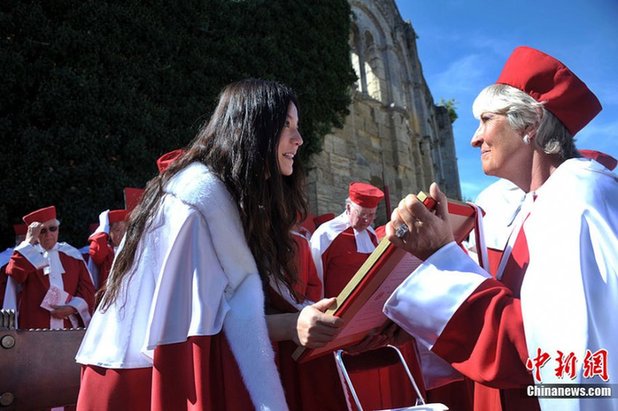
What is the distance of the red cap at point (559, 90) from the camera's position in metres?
1.85

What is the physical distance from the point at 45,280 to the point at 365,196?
4.40 metres

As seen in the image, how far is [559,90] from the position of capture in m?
1.85

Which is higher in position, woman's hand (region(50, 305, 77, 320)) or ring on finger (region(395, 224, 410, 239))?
ring on finger (region(395, 224, 410, 239))

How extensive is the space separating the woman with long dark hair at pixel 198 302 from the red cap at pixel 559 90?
3.53ft

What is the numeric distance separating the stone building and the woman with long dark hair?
1118 cm

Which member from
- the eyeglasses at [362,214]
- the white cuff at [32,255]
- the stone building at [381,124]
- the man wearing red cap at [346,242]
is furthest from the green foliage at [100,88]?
the stone building at [381,124]

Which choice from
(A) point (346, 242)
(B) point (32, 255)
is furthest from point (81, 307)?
(A) point (346, 242)

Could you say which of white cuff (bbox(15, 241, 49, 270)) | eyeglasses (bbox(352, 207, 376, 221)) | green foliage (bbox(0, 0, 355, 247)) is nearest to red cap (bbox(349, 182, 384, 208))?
eyeglasses (bbox(352, 207, 376, 221))

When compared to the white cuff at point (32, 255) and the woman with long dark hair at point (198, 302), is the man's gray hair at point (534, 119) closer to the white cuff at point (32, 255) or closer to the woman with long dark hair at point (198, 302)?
the woman with long dark hair at point (198, 302)

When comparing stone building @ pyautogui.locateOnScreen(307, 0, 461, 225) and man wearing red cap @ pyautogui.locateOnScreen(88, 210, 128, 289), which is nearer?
man wearing red cap @ pyautogui.locateOnScreen(88, 210, 128, 289)

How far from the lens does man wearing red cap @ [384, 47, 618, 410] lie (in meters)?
1.29

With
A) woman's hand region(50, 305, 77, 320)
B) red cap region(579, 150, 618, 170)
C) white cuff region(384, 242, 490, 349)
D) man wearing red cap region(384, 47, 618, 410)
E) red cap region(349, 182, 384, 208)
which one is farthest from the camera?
red cap region(349, 182, 384, 208)

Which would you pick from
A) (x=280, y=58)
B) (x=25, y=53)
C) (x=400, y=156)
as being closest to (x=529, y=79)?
(x=25, y=53)

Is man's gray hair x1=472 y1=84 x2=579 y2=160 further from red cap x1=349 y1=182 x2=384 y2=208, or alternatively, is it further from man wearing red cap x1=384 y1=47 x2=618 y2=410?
red cap x1=349 y1=182 x2=384 y2=208
